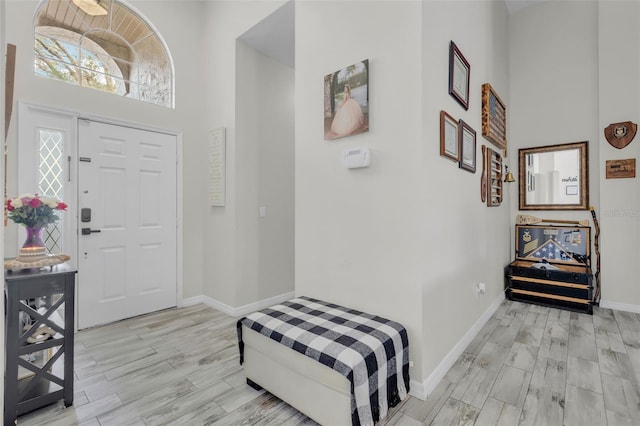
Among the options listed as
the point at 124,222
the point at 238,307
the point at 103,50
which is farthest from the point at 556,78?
the point at 124,222

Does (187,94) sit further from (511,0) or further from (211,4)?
(511,0)

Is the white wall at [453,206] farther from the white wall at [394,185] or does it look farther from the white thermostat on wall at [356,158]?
the white thermostat on wall at [356,158]

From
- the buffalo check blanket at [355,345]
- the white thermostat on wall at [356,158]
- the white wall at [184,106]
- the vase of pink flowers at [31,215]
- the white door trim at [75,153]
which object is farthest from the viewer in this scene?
the white wall at [184,106]

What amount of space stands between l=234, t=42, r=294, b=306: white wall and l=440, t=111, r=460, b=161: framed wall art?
2042 mm

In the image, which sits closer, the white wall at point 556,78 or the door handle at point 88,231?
the door handle at point 88,231

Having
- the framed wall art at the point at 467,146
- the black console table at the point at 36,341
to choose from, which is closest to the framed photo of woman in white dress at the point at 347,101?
the framed wall art at the point at 467,146

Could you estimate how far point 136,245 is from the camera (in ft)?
10.5

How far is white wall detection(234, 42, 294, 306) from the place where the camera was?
10.9 ft

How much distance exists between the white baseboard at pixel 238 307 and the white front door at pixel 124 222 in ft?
A: 0.77

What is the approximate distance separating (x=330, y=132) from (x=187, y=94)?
218 centimetres

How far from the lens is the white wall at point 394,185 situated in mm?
1864

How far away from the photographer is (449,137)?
2.16 m

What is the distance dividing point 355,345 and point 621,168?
11.9ft

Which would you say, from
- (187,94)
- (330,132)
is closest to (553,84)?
(330,132)
